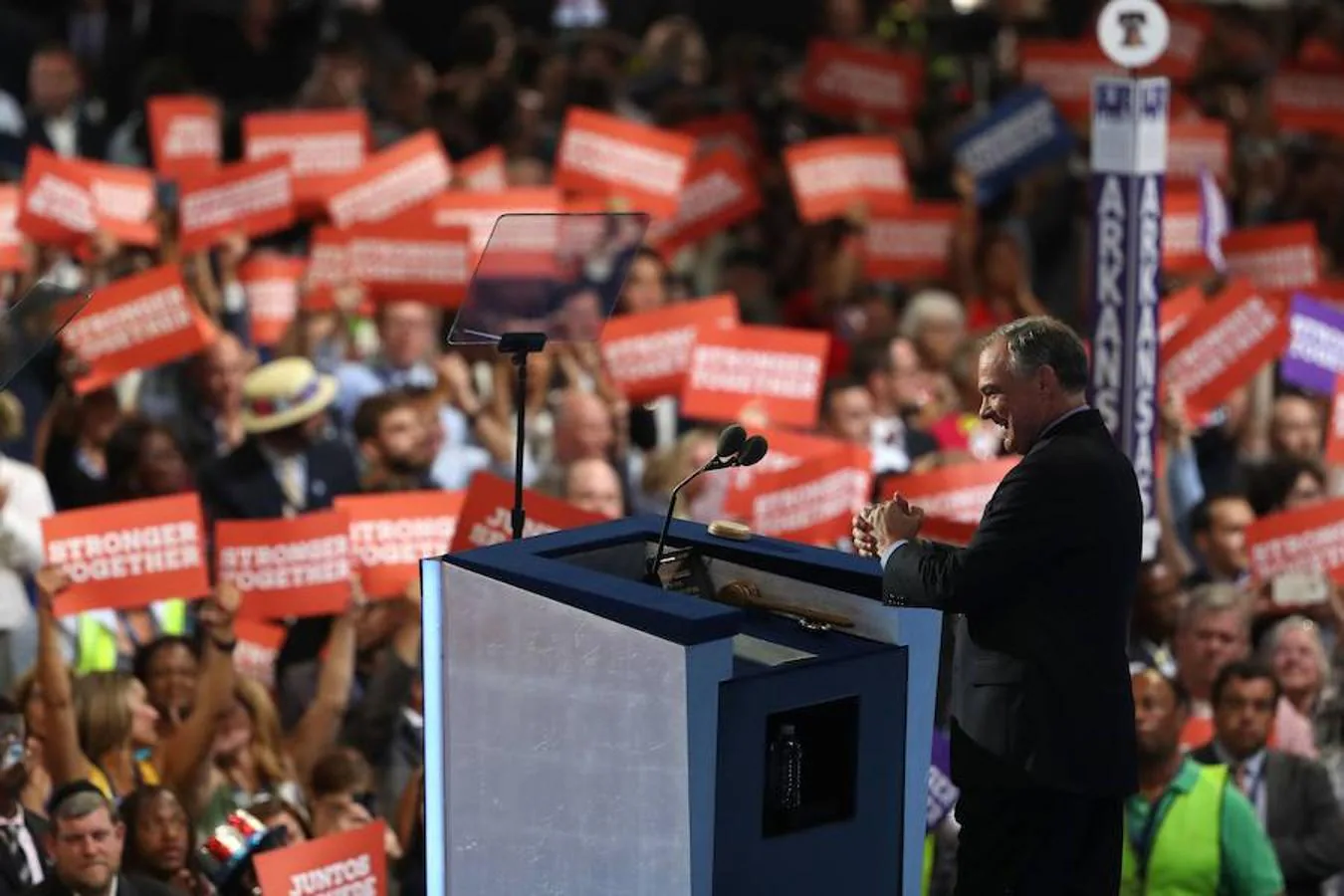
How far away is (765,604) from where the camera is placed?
486cm

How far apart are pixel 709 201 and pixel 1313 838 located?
529cm

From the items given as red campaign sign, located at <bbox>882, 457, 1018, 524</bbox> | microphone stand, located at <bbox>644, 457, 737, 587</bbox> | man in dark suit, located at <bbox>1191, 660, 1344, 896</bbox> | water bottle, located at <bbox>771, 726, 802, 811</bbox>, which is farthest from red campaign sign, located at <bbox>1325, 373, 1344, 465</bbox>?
water bottle, located at <bbox>771, 726, 802, 811</bbox>

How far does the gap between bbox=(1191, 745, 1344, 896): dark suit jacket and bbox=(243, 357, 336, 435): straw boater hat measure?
3261 millimetres

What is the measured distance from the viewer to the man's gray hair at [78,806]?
20.1 feet

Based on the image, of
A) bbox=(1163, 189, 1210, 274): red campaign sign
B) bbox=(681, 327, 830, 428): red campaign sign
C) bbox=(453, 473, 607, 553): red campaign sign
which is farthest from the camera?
bbox=(1163, 189, 1210, 274): red campaign sign

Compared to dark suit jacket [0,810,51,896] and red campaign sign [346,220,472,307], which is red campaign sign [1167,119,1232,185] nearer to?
red campaign sign [346,220,472,307]

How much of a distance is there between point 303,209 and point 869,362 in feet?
8.88

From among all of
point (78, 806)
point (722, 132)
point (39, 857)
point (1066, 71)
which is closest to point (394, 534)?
point (39, 857)

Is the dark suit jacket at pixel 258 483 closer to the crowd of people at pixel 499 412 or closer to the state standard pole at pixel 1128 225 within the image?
the crowd of people at pixel 499 412

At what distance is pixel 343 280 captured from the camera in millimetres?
10656

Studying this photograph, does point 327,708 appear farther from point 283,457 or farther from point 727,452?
point 727,452

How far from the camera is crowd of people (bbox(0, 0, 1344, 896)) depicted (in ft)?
23.0

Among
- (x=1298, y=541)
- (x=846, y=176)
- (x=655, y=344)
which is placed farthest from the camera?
(x=846, y=176)

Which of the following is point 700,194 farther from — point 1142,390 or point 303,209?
point 1142,390
